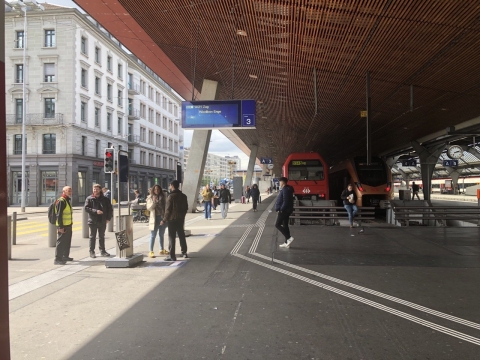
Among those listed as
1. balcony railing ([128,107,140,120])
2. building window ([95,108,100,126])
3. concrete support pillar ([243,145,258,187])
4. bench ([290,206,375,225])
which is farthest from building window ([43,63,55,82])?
bench ([290,206,375,225])

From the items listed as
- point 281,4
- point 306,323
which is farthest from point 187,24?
point 306,323

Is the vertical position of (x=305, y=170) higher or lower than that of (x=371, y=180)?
higher

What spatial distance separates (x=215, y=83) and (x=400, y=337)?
54.2 feet

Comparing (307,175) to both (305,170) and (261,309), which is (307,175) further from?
(261,309)

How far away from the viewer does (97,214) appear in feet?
30.0

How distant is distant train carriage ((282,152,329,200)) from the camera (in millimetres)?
20453

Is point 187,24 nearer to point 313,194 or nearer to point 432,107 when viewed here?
point 313,194

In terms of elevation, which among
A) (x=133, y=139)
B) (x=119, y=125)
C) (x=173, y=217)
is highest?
(x=119, y=125)

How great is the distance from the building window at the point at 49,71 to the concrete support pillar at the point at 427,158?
108 ft

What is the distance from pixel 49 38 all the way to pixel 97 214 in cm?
3420

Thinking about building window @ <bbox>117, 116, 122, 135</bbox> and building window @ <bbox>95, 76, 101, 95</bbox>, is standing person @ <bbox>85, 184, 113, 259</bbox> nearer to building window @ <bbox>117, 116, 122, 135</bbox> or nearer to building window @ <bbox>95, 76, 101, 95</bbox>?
building window @ <bbox>95, 76, 101, 95</bbox>

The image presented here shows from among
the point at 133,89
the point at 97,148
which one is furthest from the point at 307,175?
the point at 133,89

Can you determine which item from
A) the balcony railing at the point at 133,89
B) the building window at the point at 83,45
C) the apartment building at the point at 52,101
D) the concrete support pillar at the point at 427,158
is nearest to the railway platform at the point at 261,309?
the concrete support pillar at the point at 427,158

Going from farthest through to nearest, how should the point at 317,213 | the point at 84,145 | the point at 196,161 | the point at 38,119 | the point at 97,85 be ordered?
the point at 97,85
the point at 84,145
the point at 38,119
the point at 196,161
the point at 317,213
